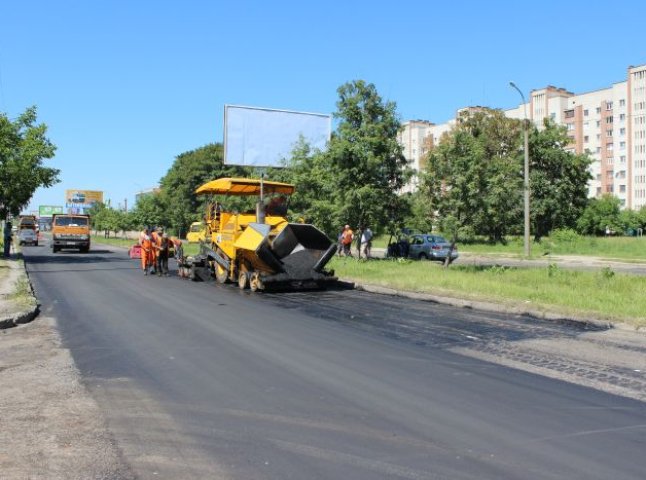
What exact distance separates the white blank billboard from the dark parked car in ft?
21.5

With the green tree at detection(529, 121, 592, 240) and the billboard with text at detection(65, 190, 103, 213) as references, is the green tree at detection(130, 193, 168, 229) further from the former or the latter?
the billboard with text at detection(65, 190, 103, 213)

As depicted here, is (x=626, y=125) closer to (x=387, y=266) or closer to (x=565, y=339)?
(x=387, y=266)

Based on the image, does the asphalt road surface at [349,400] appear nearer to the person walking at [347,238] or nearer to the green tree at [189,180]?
the person walking at [347,238]

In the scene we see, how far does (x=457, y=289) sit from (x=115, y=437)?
34.7 feet

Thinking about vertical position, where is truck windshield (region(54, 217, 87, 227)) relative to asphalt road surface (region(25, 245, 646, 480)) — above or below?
above

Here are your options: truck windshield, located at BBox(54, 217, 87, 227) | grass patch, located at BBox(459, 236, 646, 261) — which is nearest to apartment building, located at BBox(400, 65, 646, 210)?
grass patch, located at BBox(459, 236, 646, 261)

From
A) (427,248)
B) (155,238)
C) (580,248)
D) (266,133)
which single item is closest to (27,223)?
(266,133)

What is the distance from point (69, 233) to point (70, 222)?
975 millimetres

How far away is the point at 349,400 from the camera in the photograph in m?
5.91

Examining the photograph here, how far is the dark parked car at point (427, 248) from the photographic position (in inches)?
1195

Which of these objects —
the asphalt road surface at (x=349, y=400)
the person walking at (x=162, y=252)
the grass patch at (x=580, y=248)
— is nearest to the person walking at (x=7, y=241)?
the person walking at (x=162, y=252)

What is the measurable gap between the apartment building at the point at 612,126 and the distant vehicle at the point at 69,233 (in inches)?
2400

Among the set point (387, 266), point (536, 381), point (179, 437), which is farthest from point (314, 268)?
point (179, 437)

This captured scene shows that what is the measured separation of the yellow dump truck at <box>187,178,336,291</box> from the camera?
15422 millimetres
